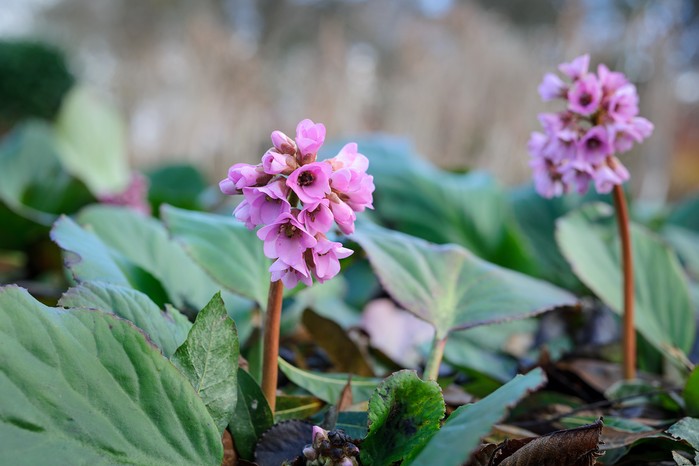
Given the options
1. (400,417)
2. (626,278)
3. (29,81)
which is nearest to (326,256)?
(400,417)

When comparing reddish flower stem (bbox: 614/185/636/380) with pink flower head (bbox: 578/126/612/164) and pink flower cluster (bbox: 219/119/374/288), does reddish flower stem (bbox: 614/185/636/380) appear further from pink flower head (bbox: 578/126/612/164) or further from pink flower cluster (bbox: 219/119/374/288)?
pink flower cluster (bbox: 219/119/374/288)

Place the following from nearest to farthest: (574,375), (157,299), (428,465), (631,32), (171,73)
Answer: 1. (428,465)
2. (157,299)
3. (574,375)
4. (631,32)
5. (171,73)

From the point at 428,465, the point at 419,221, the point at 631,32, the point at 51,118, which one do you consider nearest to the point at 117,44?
the point at 51,118

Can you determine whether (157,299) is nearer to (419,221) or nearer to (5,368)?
(5,368)

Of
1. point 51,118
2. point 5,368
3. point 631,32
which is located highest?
point 631,32

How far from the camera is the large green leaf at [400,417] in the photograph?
53 cm

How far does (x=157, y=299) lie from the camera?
790mm

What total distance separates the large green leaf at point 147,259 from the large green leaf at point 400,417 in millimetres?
344

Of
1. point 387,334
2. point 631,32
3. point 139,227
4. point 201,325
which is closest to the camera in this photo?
point 201,325

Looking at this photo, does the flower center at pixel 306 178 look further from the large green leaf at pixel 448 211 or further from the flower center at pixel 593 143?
the large green leaf at pixel 448 211

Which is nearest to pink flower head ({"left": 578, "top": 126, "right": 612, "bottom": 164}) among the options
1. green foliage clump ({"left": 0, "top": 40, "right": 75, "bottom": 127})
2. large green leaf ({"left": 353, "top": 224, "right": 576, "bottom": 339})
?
large green leaf ({"left": 353, "top": 224, "right": 576, "bottom": 339})

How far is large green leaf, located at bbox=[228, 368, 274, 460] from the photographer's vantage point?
600mm

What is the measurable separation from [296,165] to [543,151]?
1.37ft

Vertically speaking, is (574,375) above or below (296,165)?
below
